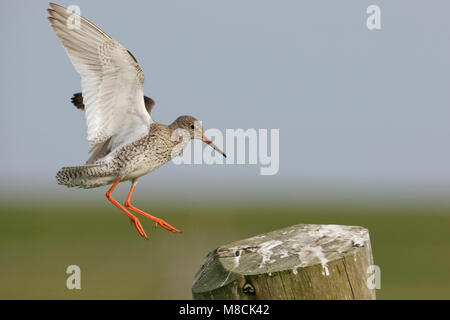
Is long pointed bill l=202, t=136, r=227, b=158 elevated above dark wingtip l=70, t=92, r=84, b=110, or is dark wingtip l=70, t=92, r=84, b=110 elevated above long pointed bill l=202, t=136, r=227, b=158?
dark wingtip l=70, t=92, r=84, b=110

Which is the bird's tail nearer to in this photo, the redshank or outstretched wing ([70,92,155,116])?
the redshank

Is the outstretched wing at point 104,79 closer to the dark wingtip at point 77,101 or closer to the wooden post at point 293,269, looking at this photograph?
the dark wingtip at point 77,101

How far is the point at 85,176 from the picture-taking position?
7.68 meters

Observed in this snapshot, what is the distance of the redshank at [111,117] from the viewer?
7.18 metres

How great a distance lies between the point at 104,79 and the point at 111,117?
1.52ft

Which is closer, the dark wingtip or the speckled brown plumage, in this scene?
the speckled brown plumage

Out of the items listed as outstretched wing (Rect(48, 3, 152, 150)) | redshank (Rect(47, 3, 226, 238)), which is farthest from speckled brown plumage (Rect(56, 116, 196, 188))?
outstretched wing (Rect(48, 3, 152, 150))

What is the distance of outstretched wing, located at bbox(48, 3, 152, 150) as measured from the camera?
7.12m

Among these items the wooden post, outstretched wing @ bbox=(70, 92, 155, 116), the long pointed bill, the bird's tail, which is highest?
outstretched wing @ bbox=(70, 92, 155, 116)

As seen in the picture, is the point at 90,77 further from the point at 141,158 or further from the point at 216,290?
the point at 216,290

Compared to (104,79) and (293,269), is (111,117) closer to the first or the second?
(104,79)

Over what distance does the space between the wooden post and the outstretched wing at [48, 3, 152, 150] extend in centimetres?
313
